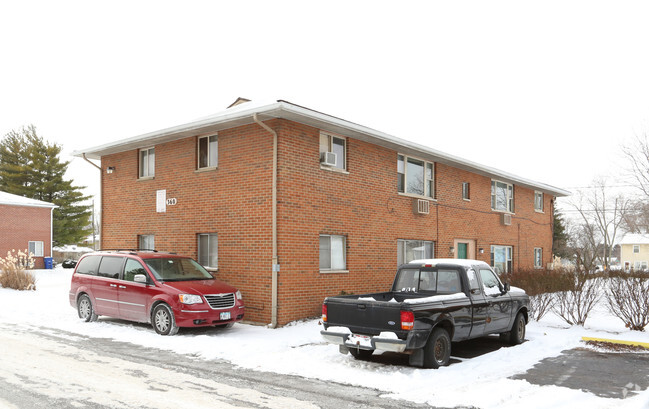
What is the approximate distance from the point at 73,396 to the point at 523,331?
8.45m

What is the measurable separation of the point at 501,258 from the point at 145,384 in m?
19.9

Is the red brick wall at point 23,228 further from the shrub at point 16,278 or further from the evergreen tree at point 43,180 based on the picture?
the shrub at point 16,278

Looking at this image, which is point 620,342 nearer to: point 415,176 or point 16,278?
point 415,176

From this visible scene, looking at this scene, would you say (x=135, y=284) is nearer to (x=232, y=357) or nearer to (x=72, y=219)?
(x=232, y=357)

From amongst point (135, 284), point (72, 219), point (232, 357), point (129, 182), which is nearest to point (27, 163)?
point (72, 219)

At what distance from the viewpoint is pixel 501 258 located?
2389 centimetres

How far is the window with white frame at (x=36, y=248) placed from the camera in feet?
116

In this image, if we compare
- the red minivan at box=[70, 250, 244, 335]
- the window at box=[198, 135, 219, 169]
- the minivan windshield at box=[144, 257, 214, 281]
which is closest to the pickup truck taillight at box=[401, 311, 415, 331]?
the red minivan at box=[70, 250, 244, 335]

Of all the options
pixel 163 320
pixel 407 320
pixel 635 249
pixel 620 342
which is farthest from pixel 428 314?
pixel 635 249

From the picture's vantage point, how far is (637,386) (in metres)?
7.29

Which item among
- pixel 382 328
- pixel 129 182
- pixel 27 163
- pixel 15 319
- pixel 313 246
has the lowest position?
pixel 15 319

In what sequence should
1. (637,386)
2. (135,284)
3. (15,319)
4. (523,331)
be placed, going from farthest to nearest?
(15,319)
(135,284)
(523,331)
(637,386)

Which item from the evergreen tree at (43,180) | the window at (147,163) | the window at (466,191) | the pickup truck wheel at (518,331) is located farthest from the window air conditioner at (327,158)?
the evergreen tree at (43,180)

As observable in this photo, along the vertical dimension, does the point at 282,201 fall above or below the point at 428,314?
above
